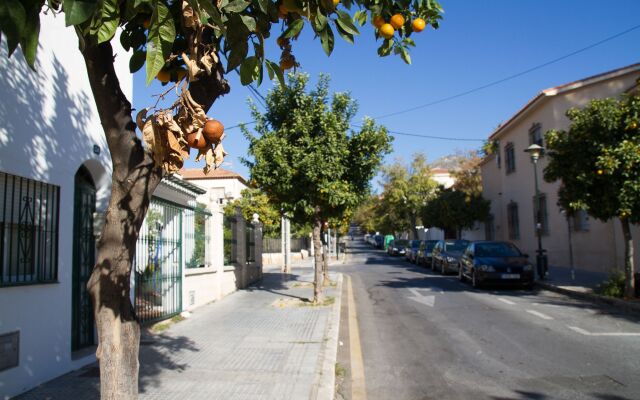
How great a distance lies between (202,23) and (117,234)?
1215 millimetres

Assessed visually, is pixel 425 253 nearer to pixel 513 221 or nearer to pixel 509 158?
pixel 513 221

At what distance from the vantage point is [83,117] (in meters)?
6.82

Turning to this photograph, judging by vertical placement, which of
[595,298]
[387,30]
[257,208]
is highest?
[257,208]

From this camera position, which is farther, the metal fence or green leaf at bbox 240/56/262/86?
the metal fence

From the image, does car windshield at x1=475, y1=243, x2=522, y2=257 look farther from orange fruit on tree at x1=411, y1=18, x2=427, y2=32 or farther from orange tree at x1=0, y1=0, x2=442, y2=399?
orange tree at x1=0, y1=0, x2=442, y2=399

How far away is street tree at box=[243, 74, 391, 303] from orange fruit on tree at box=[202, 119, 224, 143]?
9.25 m

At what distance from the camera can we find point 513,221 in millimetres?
28531

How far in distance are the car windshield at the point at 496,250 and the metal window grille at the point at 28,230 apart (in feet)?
45.3

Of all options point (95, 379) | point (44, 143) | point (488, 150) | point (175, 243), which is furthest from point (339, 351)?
point (488, 150)

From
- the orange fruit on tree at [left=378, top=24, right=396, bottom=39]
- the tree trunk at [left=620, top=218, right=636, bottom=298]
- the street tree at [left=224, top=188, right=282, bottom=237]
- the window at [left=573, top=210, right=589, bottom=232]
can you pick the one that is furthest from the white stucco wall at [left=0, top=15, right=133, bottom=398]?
the street tree at [left=224, top=188, right=282, bottom=237]

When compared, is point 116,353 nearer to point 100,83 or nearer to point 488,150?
point 100,83

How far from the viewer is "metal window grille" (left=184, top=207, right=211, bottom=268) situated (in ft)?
38.1

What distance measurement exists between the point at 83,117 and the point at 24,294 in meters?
2.49

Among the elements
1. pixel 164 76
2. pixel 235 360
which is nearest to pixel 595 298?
pixel 235 360
